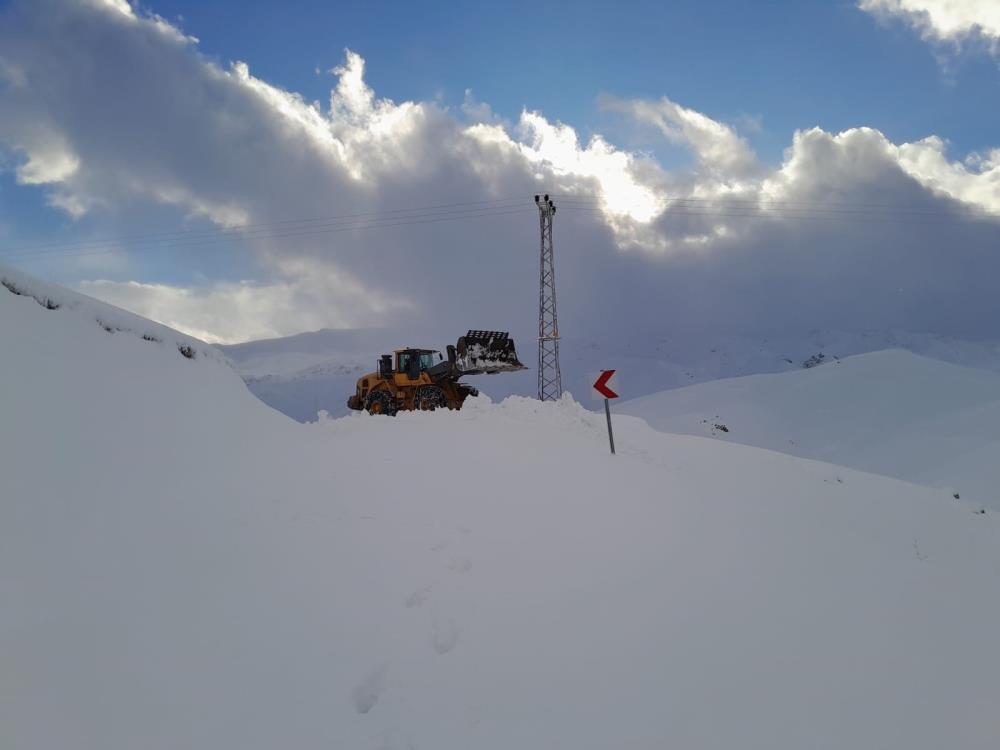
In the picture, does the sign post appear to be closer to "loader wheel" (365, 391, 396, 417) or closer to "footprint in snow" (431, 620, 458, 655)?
"footprint in snow" (431, 620, 458, 655)

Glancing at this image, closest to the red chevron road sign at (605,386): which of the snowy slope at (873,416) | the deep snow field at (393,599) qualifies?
the deep snow field at (393,599)

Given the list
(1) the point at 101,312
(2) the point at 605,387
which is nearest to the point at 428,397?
(2) the point at 605,387

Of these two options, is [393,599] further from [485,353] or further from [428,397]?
[485,353]

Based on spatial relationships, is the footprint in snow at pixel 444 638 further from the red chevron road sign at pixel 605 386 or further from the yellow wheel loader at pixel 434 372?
the yellow wheel loader at pixel 434 372

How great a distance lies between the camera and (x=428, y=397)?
16953 millimetres

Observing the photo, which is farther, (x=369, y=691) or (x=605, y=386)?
(x=605, y=386)

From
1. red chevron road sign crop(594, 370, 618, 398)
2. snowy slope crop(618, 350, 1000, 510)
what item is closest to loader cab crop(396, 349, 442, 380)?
red chevron road sign crop(594, 370, 618, 398)

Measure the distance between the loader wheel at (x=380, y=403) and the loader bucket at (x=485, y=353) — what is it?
8.75 ft

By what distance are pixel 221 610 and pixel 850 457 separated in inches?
1128

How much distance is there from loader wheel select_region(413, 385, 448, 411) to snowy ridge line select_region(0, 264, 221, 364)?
783 cm

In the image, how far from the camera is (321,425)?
449 inches

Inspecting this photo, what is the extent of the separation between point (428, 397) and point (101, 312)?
33.0 ft

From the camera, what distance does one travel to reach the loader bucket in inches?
669

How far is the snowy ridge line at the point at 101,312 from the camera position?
22.5 feet
